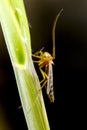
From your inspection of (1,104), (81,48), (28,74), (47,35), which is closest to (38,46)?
(47,35)

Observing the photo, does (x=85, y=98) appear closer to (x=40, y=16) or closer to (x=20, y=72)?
(x=40, y=16)

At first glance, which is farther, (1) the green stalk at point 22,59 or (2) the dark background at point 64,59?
(2) the dark background at point 64,59

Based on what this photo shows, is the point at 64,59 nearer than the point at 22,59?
No

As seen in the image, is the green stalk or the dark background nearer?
the green stalk

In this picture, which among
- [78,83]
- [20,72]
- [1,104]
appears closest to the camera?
[20,72]
